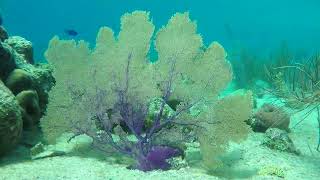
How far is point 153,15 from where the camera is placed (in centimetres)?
8538

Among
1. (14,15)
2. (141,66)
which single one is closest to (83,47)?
(141,66)

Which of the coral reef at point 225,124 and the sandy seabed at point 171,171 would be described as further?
the coral reef at point 225,124

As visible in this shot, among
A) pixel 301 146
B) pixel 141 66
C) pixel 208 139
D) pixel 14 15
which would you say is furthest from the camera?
pixel 14 15

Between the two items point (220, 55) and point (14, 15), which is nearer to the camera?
point (220, 55)

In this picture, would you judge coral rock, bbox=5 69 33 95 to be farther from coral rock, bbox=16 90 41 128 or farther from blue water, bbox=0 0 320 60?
blue water, bbox=0 0 320 60

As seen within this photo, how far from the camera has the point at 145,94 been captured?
5.81 m

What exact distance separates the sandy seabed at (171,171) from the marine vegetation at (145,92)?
28 centimetres

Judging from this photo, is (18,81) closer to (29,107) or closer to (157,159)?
(29,107)

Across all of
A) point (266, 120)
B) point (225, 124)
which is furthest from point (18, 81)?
point (266, 120)

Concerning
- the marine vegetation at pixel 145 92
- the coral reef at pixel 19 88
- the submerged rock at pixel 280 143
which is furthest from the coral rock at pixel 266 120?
the coral reef at pixel 19 88

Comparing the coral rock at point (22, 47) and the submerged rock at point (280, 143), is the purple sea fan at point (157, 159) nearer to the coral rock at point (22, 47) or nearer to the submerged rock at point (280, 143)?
the submerged rock at point (280, 143)

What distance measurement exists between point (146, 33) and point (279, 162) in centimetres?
287

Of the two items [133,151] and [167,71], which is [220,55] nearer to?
[167,71]

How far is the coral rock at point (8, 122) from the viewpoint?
16.8ft
